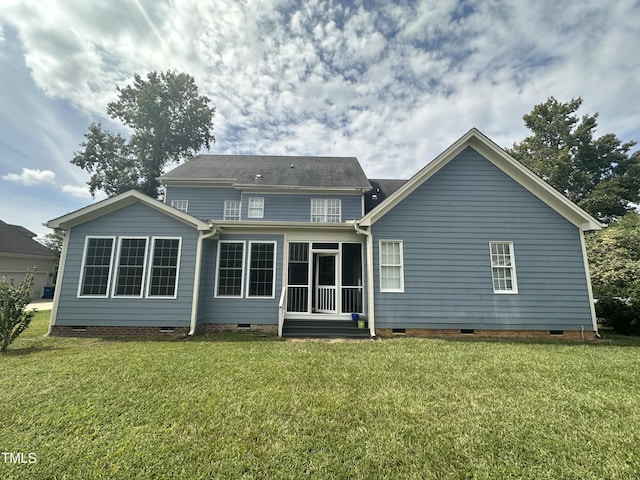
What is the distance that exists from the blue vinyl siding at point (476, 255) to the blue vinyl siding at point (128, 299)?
246 inches

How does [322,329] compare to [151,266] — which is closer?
[322,329]

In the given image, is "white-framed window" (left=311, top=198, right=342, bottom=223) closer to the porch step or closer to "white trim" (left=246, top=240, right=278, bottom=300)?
"white trim" (left=246, top=240, right=278, bottom=300)

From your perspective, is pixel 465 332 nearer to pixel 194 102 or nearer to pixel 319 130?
pixel 319 130

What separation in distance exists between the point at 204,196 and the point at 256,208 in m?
3.11

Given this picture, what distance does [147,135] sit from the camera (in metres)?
23.2

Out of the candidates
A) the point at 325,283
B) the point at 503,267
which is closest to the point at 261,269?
the point at 325,283

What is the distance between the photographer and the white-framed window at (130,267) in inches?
326

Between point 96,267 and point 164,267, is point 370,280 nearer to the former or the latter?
point 164,267

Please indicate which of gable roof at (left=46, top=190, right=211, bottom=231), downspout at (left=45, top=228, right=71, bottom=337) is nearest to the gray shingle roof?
gable roof at (left=46, top=190, right=211, bottom=231)

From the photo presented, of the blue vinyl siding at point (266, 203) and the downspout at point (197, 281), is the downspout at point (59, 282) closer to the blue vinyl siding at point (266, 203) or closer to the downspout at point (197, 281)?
the downspout at point (197, 281)

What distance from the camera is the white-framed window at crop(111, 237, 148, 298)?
8281 millimetres

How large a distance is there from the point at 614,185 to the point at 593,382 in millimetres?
25038

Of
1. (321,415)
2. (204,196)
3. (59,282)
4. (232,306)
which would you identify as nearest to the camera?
(321,415)

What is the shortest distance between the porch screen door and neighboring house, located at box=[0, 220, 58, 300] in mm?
22868
